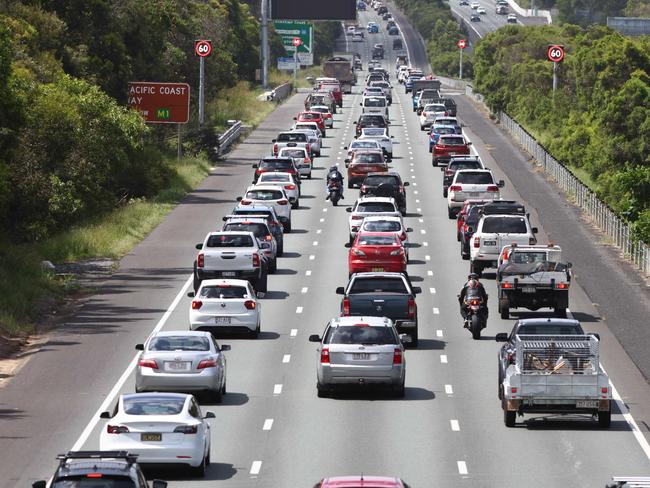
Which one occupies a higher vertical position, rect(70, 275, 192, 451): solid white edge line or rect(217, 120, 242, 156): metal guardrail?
rect(217, 120, 242, 156): metal guardrail

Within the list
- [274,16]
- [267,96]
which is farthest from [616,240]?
[274,16]

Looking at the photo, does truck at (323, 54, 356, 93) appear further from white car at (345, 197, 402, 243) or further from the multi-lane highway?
the multi-lane highway

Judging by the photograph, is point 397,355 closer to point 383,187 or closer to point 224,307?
point 224,307

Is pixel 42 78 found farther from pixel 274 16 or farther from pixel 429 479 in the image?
pixel 274 16

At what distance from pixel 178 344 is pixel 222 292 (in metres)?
8.29

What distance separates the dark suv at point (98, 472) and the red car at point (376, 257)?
2842cm

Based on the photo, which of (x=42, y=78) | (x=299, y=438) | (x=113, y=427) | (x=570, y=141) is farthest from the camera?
(x=570, y=141)

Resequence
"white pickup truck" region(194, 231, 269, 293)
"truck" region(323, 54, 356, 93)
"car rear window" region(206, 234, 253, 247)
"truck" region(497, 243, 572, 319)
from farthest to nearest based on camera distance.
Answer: "truck" region(323, 54, 356, 93) < "car rear window" region(206, 234, 253, 247) < "white pickup truck" region(194, 231, 269, 293) < "truck" region(497, 243, 572, 319)

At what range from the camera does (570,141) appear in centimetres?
8981

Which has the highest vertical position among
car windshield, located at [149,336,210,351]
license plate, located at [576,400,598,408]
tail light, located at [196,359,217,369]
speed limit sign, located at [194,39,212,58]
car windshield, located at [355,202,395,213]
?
speed limit sign, located at [194,39,212,58]

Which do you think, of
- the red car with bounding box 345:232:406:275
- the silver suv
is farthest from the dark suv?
the red car with bounding box 345:232:406:275

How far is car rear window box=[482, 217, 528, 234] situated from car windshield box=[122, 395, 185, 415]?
25795 mm

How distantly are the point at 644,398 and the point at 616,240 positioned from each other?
88.5 feet

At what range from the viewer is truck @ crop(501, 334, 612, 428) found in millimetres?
30125
